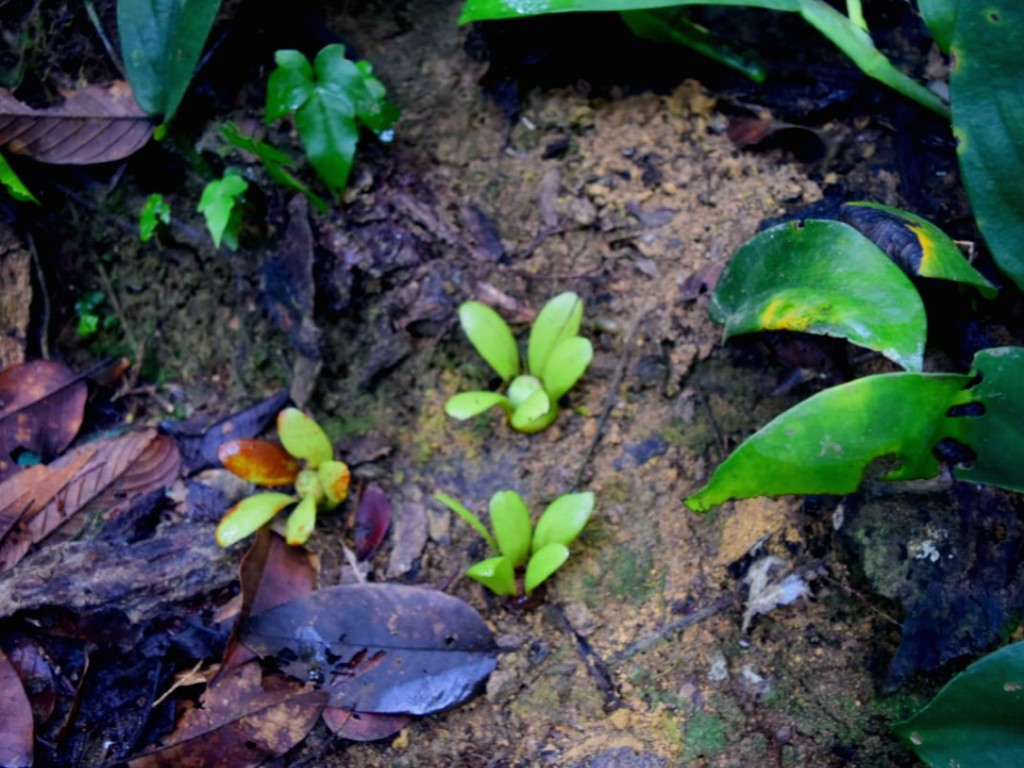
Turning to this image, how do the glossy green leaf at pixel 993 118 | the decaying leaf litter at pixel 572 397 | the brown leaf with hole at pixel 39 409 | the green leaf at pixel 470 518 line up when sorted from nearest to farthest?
the glossy green leaf at pixel 993 118, the decaying leaf litter at pixel 572 397, the green leaf at pixel 470 518, the brown leaf with hole at pixel 39 409

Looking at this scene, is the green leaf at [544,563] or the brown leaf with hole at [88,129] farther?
the brown leaf with hole at [88,129]

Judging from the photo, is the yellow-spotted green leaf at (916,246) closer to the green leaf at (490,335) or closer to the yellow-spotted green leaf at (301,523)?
the green leaf at (490,335)

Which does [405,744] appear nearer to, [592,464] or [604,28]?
[592,464]

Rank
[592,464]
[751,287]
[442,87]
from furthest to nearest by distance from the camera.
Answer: [442,87] → [592,464] → [751,287]

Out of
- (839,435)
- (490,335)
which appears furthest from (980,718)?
(490,335)

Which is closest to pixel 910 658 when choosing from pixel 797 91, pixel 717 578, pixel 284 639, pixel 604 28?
pixel 717 578

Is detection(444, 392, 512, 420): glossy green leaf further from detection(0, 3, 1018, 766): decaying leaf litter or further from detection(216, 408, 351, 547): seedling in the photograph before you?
detection(216, 408, 351, 547): seedling

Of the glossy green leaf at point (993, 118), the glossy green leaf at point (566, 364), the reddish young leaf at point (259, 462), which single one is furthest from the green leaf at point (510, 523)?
the glossy green leaf at point (993, 118)
